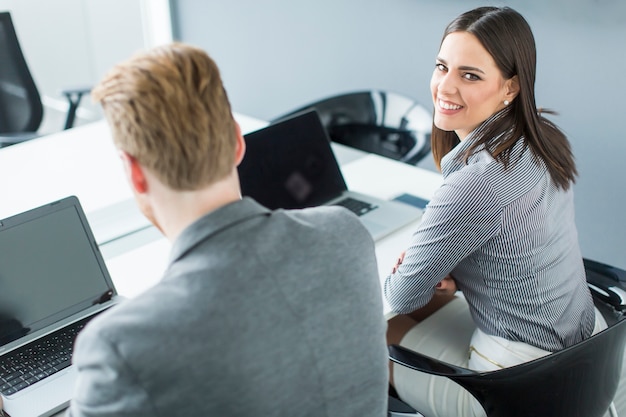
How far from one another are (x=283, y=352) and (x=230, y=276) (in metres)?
0.13

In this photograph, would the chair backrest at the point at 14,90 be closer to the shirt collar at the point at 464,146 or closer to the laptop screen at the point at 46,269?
the laptop screen at the point at 46,269

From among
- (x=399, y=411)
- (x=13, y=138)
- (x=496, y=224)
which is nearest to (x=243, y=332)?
(x=399, y=411)

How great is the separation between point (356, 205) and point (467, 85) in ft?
1.93

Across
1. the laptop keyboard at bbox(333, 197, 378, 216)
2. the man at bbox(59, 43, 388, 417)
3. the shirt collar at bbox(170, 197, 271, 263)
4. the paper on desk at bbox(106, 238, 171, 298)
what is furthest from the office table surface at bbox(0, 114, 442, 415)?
the shirt collar at bbox(170, 197, 271, 263)

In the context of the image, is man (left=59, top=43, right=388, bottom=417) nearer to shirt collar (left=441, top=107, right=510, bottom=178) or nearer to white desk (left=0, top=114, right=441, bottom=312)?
shirt collar (left=441, top=107, right=510, bottom=178)

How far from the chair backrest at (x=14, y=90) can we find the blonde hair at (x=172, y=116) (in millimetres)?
2405

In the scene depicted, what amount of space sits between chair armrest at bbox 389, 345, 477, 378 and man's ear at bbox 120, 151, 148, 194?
0.78 m

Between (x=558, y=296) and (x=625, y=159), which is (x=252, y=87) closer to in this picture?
(x=625, y=159)

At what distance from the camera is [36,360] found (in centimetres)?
151

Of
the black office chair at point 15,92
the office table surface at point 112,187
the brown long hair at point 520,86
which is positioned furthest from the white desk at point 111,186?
the black office chair at point 15,92

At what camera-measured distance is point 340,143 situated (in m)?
2.96

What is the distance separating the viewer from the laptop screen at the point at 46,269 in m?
1.54

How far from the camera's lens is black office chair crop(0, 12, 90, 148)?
3158 millimetres

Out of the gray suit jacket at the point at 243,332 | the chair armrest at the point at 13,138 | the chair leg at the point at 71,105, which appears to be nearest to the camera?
the gray suit jacket at the point at 243,332
